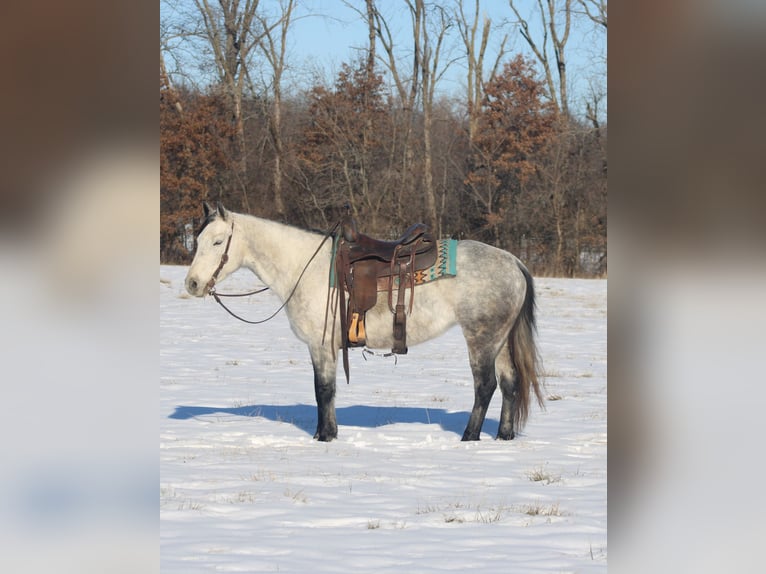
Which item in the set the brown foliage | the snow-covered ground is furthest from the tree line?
the snow-covered ground

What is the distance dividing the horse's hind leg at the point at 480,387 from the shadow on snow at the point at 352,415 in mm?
546

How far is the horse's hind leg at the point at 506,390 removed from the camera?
25.5 ft

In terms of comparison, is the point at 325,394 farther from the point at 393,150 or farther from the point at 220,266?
the point at 393,150

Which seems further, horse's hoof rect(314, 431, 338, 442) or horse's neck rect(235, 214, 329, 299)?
horse's neck rect(235, 214, 329, 299)

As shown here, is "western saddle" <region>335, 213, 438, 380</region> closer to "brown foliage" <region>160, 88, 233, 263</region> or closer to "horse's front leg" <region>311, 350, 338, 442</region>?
"horse's front leg" <region>311, 350, 338, 442</region>

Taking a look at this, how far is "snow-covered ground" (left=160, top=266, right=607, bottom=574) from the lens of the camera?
434 cm

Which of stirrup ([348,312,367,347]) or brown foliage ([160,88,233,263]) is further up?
brown foliage ([160,88,233,263])

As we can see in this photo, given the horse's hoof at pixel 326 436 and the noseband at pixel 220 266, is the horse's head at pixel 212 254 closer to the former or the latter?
A: the noseband at pixel 220 266

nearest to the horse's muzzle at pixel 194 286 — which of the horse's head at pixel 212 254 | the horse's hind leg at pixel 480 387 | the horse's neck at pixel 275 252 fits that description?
the horse's head at pixel 212 254

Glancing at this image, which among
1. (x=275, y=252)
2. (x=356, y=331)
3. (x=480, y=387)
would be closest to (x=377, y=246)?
(x=356, y=331)

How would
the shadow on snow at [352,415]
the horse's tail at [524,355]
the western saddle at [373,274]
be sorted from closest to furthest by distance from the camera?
the western saddle at [373,274] < the horse's tail at [524,355] < the shadow on snow at [352,415]
